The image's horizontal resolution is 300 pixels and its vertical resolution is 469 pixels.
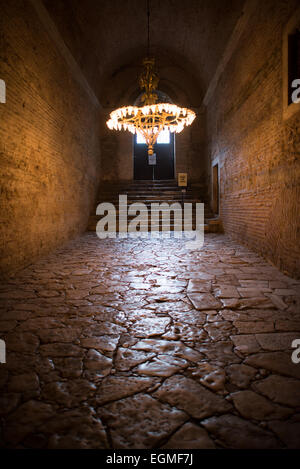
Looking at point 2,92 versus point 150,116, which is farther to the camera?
point 150,116

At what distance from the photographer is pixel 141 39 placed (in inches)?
431

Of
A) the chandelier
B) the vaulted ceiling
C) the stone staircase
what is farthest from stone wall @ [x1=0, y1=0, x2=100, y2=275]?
the stone staircase

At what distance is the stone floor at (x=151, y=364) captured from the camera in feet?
4.56

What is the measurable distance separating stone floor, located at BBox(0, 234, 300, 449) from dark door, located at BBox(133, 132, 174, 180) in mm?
16336

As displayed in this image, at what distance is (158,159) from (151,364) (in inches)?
736

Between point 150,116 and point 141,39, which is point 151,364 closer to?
point 150,116

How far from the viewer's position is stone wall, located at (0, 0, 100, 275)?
464 centimetres

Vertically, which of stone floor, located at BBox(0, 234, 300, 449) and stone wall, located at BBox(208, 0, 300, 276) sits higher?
stone wall, located at BBox(208, 0, 300, 276)

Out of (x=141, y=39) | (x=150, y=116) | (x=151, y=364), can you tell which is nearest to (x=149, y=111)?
(x=150, y=116)

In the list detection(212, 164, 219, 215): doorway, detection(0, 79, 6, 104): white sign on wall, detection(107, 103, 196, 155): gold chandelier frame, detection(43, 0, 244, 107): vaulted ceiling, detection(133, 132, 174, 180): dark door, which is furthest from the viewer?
detection(133, 132, 174, 180): dark door

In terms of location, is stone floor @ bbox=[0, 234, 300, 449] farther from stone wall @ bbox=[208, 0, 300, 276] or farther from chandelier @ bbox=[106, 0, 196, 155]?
chandelier @ bbox=[106, 0, 196, 155]

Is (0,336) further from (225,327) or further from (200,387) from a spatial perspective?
(225,327)

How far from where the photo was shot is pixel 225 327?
256 centimetres

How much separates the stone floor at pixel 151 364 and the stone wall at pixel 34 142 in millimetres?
1537
